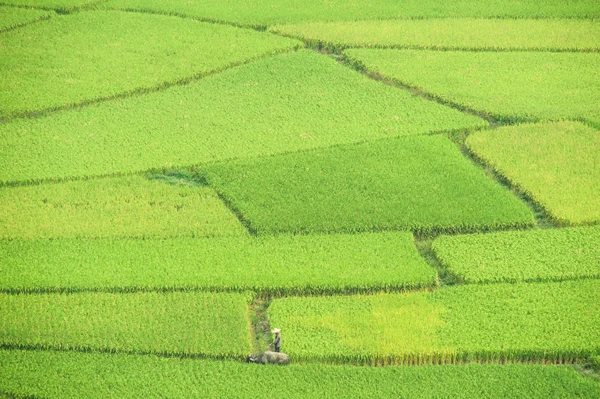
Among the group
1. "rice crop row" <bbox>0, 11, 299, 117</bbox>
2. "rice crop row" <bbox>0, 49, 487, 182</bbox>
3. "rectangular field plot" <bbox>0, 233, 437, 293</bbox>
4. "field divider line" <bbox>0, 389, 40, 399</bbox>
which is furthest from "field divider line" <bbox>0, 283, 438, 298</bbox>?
"rice crop row" <bbox>0, 11, 299, 117</bbox>

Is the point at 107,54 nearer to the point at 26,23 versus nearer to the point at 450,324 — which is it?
the point at 26,23

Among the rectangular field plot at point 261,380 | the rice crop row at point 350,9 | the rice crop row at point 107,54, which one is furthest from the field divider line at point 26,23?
the rectangular field plot at point 261,380

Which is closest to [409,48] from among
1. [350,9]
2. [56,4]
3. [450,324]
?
[350,9]

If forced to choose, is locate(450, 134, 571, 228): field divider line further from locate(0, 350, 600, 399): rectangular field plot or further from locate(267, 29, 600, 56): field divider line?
locate(267, 29, 600, 56): field divider line

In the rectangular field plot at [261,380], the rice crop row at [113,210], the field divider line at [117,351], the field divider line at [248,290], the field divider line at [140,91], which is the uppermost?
the field divider line at [140,91]

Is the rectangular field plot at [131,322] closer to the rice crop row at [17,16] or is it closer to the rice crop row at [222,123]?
the rice crop row at [222,123]

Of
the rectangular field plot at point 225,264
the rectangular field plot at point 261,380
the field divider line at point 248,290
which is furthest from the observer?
the rectangular field plot at point 225,264
